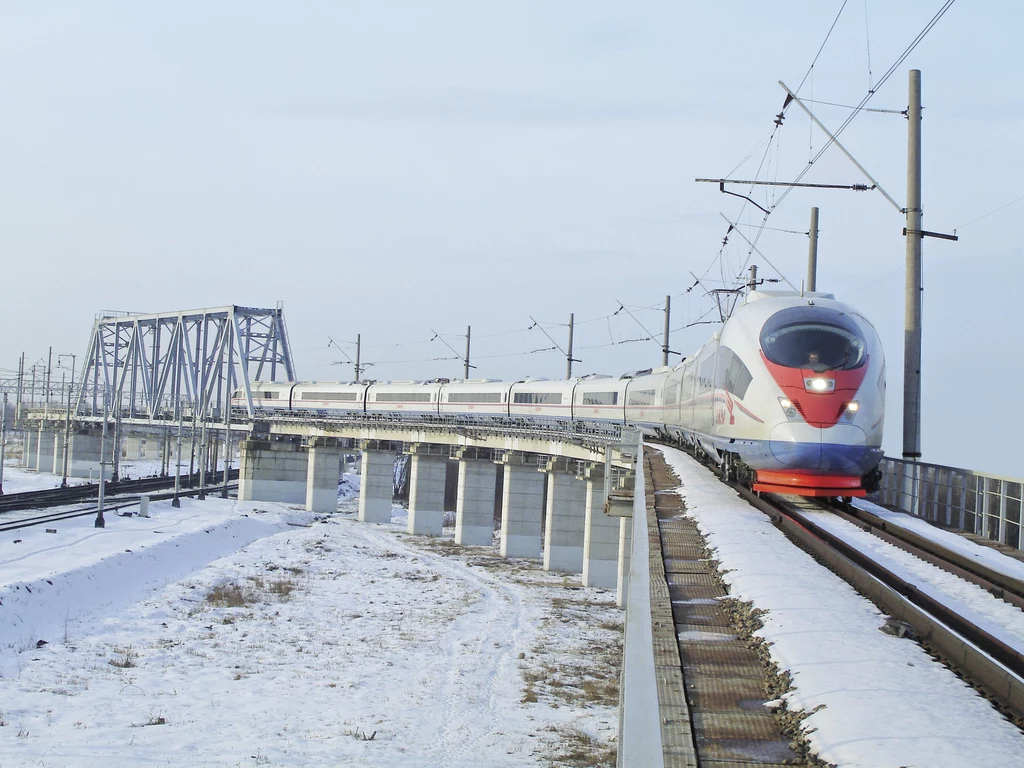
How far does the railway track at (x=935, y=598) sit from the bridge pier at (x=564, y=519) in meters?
32.0

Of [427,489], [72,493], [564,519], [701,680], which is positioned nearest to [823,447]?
[701,680]

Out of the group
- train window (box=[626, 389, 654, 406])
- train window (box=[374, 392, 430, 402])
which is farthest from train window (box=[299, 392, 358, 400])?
train window (box=[626, 389, 654, 406])

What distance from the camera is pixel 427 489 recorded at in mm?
64312

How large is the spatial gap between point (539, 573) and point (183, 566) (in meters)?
17.6

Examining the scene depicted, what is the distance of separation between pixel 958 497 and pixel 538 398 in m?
44.6

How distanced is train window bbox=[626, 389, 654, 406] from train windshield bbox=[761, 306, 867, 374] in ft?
84.4

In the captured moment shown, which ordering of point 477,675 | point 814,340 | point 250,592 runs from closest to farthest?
point 814,340 < point 477,675 < point 250,592

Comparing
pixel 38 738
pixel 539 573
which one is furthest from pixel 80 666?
pixel 539 573

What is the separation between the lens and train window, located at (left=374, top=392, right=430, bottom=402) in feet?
237

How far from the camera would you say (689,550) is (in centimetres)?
1268

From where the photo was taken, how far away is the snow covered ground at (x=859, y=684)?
5.37 metres

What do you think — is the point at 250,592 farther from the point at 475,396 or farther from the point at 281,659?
the point at 475,396

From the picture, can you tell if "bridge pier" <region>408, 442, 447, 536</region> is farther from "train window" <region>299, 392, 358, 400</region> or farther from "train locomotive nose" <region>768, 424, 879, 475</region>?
"train locomotive nose" <region>768, 424, 879, 475</region>

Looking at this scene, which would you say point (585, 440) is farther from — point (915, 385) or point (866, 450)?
point (866, 450)
